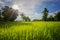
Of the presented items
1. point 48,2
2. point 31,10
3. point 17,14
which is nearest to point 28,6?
point 31,10

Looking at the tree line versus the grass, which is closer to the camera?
the grass

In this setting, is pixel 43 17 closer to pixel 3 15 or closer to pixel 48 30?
pixel 48 30

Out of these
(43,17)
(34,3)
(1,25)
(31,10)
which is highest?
(34,3)

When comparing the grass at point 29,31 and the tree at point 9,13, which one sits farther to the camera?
the tree at point 9,13

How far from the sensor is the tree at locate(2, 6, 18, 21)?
1459 mm

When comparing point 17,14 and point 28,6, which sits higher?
point 28,6

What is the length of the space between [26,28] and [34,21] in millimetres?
245

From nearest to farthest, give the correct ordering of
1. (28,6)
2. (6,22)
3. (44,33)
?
(44,33), (6,22), (28,6)

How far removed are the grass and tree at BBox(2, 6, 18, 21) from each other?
0.08 meters

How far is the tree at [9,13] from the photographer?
1.46 meters

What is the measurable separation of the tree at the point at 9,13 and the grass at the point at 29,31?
8 centimetres

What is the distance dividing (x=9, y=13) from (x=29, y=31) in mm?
414

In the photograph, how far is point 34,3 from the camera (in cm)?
164

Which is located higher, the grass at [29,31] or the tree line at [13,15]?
the tree line at [13,15]
